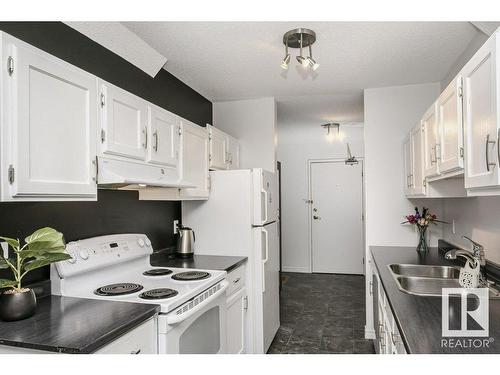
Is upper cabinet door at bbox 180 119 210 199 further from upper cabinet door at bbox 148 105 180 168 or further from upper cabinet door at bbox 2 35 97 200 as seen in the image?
upper cabinet door at bbox 2 35 97 200

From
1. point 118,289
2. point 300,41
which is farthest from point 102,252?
point 300,41

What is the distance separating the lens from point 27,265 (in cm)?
141

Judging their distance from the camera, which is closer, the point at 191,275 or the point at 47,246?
the point at 47,246

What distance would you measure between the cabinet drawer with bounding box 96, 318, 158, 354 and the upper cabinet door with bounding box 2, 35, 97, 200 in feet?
2.14

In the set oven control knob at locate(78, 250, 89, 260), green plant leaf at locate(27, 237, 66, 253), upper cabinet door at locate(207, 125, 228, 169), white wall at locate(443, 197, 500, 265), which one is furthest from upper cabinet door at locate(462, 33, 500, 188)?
upper cabinet door at locate(207, 125, 228, 169)

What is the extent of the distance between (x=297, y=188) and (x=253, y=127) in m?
2.62

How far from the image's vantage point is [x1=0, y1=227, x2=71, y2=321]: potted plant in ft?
4.45

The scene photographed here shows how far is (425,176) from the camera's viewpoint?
2316mm

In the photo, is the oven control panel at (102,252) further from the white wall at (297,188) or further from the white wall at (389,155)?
the white wall at (297,188)

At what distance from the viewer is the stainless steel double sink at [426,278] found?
214 cm

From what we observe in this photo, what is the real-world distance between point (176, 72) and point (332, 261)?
4.30 meters

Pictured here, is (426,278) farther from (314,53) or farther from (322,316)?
(322,316)
